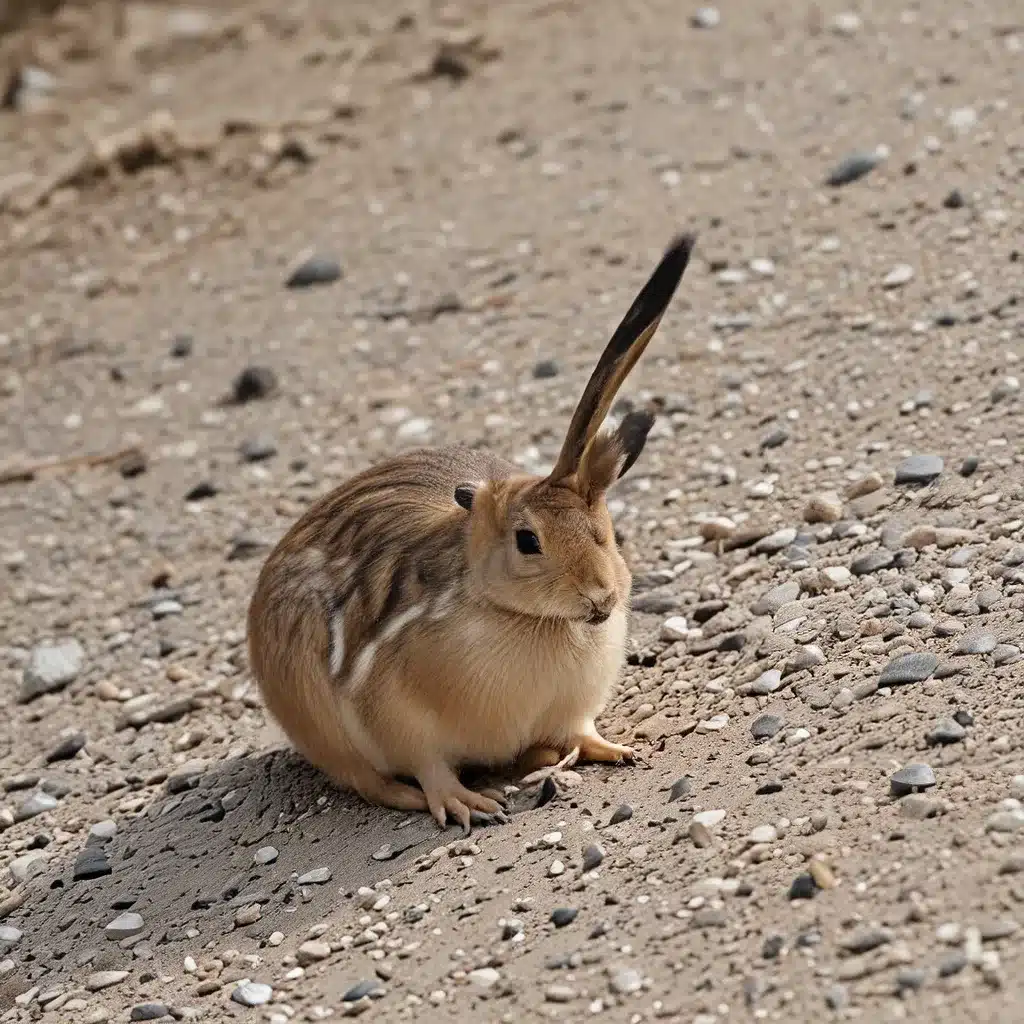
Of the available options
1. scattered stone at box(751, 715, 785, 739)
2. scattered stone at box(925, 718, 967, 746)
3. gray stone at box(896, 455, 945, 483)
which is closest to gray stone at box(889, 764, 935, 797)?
scattered stone at box(925, 718, 967, 746)

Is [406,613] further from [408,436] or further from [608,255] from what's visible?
[608,255]

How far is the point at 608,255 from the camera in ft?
34.8

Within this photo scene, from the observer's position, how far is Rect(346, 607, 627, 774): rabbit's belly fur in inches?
235

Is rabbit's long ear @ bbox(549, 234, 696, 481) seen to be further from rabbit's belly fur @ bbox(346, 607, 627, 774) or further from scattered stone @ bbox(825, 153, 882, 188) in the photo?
scattered stone @ bbox(825, 153, 882, 188)

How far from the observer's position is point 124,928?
622 centimetres

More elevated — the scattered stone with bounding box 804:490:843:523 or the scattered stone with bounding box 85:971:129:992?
the scattered stone with bounding box 804:490:843:523

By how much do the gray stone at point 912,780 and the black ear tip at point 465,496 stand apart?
1665 mm

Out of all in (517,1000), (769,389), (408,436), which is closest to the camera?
(517,1000)

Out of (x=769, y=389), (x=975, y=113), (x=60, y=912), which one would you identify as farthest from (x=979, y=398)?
(x=60, y=912)

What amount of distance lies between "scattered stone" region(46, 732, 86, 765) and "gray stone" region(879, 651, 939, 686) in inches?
138

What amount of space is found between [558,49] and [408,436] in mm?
4918

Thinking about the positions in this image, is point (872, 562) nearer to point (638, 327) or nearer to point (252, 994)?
point (638, 327)

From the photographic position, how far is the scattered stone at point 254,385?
10.4 metres

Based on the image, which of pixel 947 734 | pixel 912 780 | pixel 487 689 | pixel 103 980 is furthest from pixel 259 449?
pixel 912 780
